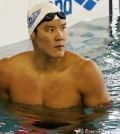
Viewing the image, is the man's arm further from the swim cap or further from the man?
the swim cap

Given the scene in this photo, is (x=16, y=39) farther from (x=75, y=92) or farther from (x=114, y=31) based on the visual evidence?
(x=75, y=92)

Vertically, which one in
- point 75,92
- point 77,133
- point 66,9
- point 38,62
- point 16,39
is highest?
point 66,9

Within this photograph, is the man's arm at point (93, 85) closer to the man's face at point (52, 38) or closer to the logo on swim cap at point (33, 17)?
the man's face at point (52, 38)

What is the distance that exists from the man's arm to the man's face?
23 centimetres

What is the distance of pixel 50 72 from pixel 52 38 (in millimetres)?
317

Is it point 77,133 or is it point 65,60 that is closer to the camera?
point 77,133

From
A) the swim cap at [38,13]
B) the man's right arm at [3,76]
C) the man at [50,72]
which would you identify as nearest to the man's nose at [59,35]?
the man at [50,72]

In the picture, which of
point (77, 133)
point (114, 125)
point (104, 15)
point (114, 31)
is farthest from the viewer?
point (104, 15)

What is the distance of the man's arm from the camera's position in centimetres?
317

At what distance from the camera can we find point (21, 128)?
3068 mm

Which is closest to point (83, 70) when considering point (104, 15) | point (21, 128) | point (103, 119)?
point (103, 119)

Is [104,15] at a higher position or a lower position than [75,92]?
higher

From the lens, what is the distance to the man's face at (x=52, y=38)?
10.1 ft

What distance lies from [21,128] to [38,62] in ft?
1.81
